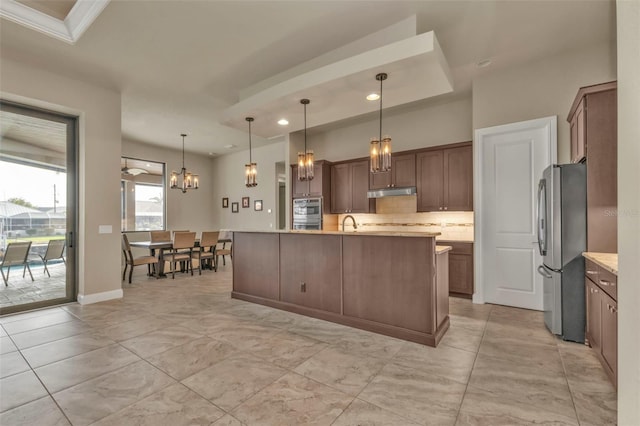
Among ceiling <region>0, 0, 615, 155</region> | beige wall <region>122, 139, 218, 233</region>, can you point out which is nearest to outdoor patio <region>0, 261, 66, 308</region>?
ceiling <region>0, 0, 615, 155</region>

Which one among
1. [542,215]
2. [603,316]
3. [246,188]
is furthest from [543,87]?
[246,188]

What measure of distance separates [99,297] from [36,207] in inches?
59.6

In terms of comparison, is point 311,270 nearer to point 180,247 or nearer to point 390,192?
point 390,192

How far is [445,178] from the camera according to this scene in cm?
482

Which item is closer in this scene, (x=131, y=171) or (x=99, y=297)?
(x=99, y=297)

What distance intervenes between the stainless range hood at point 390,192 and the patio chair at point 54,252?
16.2 ft

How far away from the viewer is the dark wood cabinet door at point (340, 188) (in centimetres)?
596

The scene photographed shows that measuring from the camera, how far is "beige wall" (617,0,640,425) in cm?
86

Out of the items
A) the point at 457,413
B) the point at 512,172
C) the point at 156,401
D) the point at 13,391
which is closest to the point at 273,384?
the point at 156,401

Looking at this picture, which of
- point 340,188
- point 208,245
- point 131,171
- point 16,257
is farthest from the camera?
point 131,171

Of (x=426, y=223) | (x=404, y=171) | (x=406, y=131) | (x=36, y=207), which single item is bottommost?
(x=426, y=223)

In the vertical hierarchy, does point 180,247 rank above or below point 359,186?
below

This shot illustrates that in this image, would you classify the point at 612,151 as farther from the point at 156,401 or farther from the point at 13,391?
the point at 13,391

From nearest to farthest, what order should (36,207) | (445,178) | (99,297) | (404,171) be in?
(36,207), (99,297), (445,178), (404,171)
